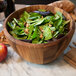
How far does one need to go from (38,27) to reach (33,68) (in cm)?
19

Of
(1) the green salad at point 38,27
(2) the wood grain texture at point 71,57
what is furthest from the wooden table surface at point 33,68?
(1) the green salad at point 38,27

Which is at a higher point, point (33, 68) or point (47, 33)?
point (47, 33)

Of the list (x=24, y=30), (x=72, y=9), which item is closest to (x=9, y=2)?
(x=24, y=30)

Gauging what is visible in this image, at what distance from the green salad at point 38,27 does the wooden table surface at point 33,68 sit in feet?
0.43

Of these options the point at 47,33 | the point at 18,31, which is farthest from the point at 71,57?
the point at 18,31

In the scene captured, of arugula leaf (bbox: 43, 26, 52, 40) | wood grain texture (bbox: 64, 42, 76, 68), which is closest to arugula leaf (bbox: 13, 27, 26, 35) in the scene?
arugula leaf (bbox: 43, 26, 52, 40)

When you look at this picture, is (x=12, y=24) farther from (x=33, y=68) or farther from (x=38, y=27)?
(x=33, y=68)

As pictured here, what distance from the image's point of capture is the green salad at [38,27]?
50 cm

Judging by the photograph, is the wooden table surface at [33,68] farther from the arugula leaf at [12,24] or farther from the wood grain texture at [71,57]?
the arugula leaf at [12,24]

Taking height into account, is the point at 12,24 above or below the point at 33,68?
above

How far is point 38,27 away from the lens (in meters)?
0.56

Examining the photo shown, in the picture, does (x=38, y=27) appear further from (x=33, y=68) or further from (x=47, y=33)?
(x=33, y=68)

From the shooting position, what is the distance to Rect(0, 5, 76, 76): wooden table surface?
521 mm

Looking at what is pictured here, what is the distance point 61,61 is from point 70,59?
0.05 metres
